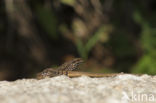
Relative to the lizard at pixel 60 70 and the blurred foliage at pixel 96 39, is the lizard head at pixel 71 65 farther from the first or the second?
the blurred foliage at pixel 96 39

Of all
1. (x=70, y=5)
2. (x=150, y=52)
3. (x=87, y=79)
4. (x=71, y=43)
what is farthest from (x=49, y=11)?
(x=87, y=79)

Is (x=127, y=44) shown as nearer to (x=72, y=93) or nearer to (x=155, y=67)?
(x=155, y=67)

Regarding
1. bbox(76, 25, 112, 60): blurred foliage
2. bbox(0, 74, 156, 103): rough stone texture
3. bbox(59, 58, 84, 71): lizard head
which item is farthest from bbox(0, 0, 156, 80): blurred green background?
bbox(0, 74, 156, 103): rough stone texture

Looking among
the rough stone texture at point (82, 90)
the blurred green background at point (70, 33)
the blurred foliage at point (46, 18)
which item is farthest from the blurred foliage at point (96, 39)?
the rough stone texture at point (82, 90)

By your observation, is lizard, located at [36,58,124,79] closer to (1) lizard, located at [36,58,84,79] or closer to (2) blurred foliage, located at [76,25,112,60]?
(1) lizard, located at [36,58,84,79]

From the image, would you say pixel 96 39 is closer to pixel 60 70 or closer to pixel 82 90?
pixel 60 70

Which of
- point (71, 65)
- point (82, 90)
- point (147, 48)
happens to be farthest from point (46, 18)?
point (82, 90)
